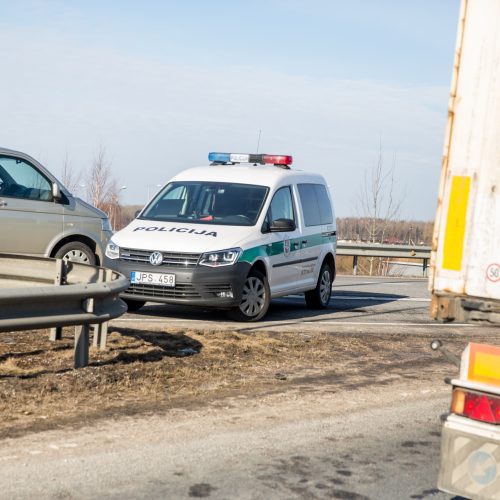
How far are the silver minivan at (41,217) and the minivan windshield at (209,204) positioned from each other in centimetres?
94

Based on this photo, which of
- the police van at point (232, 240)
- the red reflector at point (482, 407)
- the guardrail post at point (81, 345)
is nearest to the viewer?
the red reflector at point (482, 407)

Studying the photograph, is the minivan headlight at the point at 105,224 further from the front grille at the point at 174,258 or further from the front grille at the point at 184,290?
the front grille at the point at 184,290

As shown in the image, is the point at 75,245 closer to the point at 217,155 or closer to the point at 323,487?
the point at 217,155

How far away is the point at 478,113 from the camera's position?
5348 millimetres

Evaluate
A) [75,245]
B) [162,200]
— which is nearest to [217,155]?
[162,200]

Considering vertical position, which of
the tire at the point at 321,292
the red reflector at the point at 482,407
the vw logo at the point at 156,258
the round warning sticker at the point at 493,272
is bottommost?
the tire at the point at 321,292

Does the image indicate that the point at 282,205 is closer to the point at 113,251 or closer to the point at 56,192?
the point at 113,251

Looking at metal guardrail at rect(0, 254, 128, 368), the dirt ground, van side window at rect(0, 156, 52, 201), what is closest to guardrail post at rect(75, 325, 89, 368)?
metal guardrail at rect(0, 254, 128, 368)

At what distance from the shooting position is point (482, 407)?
427cm

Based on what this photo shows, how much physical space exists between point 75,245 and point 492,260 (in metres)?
9.28

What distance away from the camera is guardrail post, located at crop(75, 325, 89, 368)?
790cm

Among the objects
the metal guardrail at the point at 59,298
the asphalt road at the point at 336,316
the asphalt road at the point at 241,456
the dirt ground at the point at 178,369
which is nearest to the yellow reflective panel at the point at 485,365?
the asphalt road at the point at 241,456

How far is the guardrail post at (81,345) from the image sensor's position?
311 inches

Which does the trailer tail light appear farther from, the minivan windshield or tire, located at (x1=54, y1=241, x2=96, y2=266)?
tire, located at (x1=54, y1=241, x2=96, y2=266)
